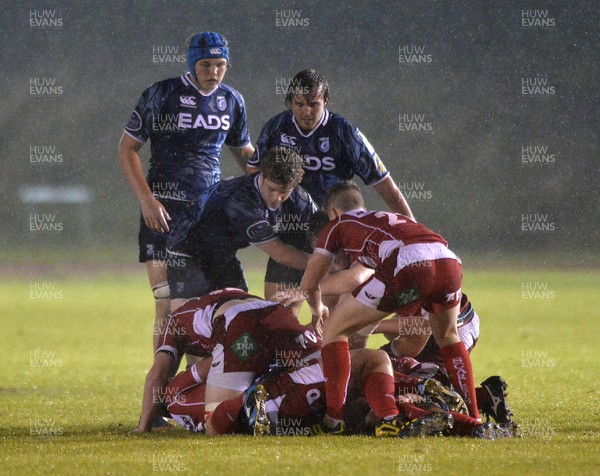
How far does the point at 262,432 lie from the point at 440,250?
124cm

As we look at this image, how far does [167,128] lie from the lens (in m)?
6.86

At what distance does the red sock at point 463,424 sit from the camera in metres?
4.89

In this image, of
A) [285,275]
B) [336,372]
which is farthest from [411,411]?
[285,275]

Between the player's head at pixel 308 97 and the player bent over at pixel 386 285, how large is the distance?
128 cm

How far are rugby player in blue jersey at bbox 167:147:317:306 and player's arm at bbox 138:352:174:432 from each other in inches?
36.4

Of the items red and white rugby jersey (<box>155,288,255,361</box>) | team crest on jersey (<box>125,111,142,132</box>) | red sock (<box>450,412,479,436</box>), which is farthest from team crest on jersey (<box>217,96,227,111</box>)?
red sock (<box>450,412,479,436</box>)

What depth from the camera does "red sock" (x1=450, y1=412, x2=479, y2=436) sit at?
4.89 meters

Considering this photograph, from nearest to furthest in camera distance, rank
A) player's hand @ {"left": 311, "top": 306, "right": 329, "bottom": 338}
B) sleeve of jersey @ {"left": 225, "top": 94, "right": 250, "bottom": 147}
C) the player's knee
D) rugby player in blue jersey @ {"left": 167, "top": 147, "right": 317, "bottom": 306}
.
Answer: player's hand @ {"left": 311, "top": 306, "right": 329, "bottom": 338}
rugby player in blue jersey @ {"left": 167, "top": 147, "right": 317, "bottom": 306}
the player's knee
sleeve of jersey @ {"left": 225, "top": 94, "right": 250, "bottom": 147}

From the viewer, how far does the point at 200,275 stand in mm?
6445

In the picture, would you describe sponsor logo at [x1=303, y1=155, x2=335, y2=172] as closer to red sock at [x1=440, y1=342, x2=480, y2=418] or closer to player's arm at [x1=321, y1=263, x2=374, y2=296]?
player's arm at [x1=321, y1=263, x2=374, y2=296]

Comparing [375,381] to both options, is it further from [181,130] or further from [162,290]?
[181,130]

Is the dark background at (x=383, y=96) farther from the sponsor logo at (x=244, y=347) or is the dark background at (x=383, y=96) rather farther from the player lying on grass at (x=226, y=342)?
the sponsor logo at (x=244, y=347)

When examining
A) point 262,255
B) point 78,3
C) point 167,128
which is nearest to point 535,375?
point 167,128

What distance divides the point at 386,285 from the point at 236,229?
4.97 ft
